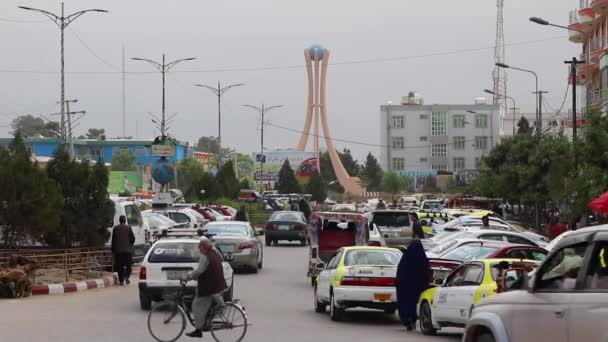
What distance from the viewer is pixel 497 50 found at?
139500mm

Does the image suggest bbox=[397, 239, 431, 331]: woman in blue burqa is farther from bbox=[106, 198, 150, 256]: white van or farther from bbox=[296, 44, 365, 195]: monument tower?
bbox=[296, 44, 365, 195]: monument tower

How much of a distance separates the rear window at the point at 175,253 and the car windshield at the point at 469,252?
19.3ft

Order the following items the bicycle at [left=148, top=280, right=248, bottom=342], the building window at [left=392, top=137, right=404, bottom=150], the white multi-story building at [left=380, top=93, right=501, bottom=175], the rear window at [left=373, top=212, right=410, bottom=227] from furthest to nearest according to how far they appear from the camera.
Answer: the building window at [left=392, top=137, right=404, bottom=150]
the white multi-story building at [left=380, top=93, right=501, bottom=175]
the rear window at [left=373, top=212, right=410, bottom=227]
the bicycle at [left=148, top=280, right=248, bottom=342]

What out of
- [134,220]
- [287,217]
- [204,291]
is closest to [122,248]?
[134,220]

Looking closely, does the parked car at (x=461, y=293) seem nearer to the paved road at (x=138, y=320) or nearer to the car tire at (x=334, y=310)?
the paved road at (x=138, y=320)

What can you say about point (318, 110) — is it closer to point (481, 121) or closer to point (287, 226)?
point (481, 121)

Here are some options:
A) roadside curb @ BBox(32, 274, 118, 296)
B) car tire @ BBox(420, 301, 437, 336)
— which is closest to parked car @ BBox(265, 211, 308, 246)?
roadside curb @ BBox(32, 274, 118, 296)

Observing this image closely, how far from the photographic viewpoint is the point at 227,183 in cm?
8656

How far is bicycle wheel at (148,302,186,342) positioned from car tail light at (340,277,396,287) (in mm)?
4346

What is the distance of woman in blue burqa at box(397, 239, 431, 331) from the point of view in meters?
19.2

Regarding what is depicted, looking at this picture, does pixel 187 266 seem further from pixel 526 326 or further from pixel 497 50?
pixel 497 50

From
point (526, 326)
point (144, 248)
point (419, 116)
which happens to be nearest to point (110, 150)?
point (419, 116)

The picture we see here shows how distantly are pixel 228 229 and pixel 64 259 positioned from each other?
20.7 ft

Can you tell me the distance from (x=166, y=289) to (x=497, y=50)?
122 meters
